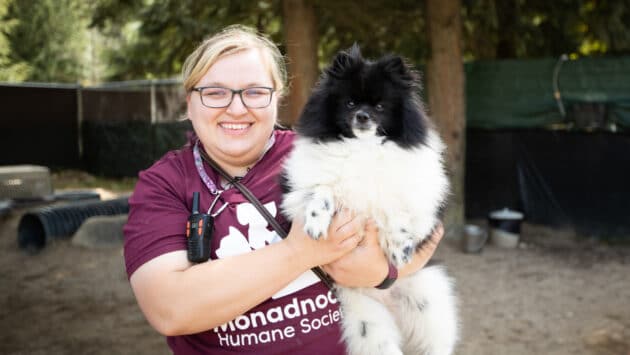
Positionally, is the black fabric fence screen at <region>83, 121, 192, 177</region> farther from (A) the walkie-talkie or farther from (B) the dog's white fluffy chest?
(A) the walkie-talkie

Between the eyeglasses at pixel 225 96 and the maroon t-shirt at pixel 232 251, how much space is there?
248 millimetres

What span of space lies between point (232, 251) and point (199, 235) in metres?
0.19

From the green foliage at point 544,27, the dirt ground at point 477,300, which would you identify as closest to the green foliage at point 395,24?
the green foliage at point 544,27

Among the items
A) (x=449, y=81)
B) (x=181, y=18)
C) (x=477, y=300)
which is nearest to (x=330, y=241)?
(x=477, y=300)

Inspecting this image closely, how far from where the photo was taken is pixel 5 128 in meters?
13.4

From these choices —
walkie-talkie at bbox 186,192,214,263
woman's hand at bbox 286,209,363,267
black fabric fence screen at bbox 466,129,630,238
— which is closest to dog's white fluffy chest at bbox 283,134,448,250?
woman's hand at bbox 286,209,363,267

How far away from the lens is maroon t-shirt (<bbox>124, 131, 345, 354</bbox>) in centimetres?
182

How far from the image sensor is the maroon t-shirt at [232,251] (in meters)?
1.82

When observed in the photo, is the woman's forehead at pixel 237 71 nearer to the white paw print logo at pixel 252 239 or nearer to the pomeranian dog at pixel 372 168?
the pomeranian dog at pixel 372 168

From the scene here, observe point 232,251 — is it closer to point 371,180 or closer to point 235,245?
point 235,245

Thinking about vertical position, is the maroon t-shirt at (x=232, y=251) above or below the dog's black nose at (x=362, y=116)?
below

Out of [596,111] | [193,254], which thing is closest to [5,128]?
[596,111]

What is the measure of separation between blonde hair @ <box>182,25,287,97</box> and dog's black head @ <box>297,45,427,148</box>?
8.5 inches

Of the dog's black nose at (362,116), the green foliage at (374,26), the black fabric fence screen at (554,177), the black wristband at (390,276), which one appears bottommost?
the black fabric fence screen at (554,177)
